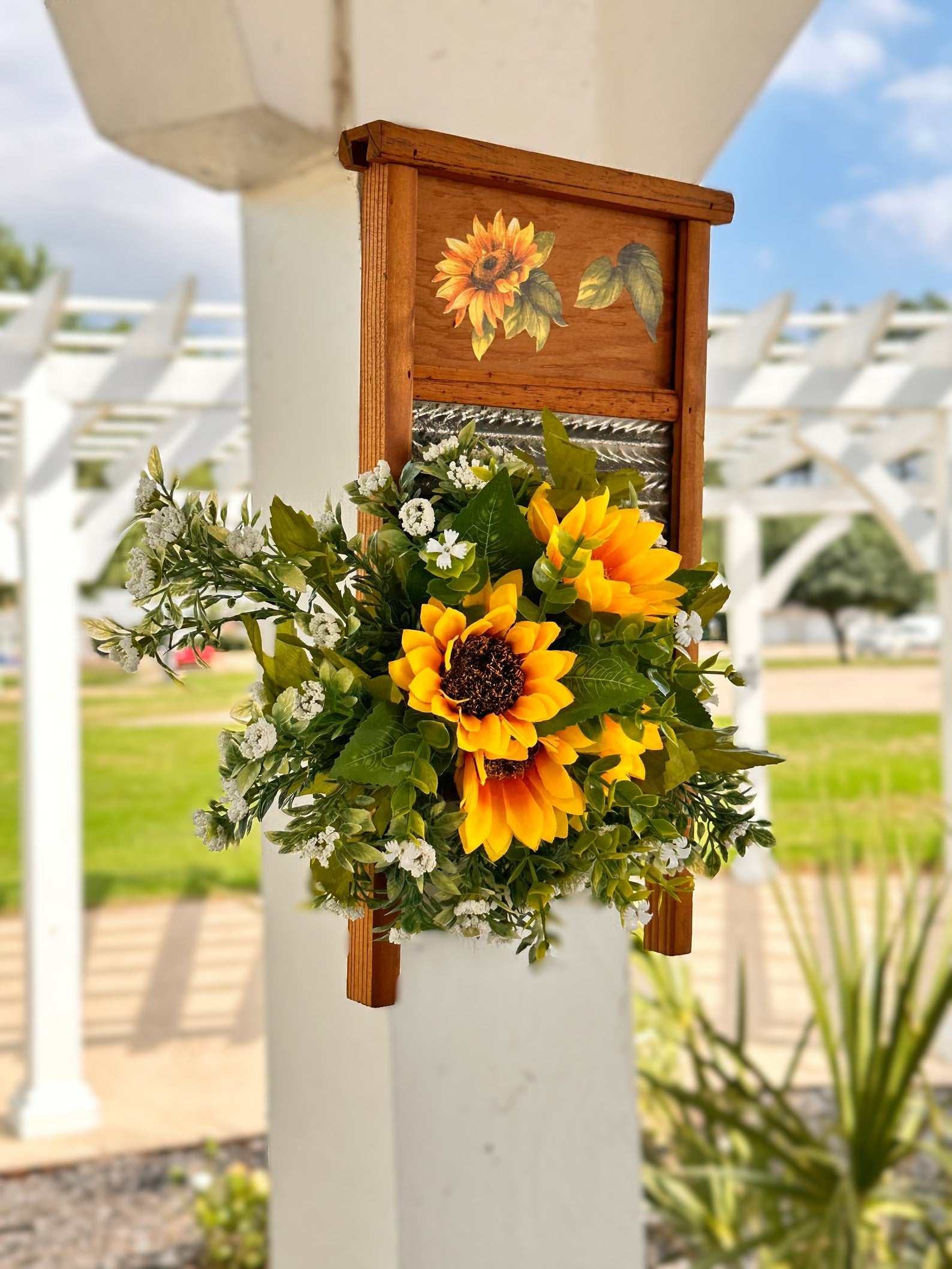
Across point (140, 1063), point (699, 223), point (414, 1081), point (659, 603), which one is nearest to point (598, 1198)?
point (414, 1081)

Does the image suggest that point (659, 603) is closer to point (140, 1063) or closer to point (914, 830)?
point (914, 830)

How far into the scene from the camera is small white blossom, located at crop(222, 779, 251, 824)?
473 millimetres

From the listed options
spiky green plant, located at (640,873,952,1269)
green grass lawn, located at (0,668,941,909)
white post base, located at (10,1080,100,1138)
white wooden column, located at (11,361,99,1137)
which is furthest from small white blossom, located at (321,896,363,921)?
green grass lawn, located at (0,668,941,909)

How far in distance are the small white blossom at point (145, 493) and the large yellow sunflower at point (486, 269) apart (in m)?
0.16

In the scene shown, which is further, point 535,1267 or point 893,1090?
point 893,1090

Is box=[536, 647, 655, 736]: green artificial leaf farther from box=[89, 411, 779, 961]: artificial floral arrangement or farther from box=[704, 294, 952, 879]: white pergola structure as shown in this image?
box=[704, 294, 952, 879]: white pergola structure

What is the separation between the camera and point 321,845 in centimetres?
49

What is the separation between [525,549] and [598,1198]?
72cm

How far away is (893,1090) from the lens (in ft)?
5.43

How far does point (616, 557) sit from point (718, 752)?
0.10 metres

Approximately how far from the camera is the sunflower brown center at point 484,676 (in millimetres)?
492

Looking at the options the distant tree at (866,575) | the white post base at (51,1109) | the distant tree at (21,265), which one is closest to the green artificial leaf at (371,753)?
the white post base at (51,1109)

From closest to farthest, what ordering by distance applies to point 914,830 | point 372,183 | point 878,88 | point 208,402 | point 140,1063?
point 372,183
point 914,830
point 208,402
point 140,1063
point 878,88

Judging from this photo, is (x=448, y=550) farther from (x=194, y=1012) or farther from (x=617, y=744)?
(x=194, y=1012)
